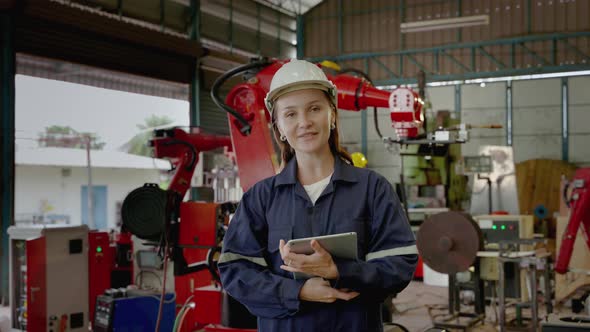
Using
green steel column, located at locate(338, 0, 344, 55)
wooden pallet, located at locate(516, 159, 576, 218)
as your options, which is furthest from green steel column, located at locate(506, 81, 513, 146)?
green steel column, located at locate(338, 0, 344, 55)

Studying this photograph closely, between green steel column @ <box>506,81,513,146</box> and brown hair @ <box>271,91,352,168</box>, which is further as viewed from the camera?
green steel column @ <box>506,81,513,146</box>

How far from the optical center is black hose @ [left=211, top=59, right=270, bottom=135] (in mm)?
3898

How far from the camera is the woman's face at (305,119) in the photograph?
1.91m

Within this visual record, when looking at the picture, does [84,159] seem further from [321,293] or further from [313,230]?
[321,293]

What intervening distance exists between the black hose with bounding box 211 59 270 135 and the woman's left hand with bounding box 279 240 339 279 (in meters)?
2.30

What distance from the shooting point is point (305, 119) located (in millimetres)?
1908

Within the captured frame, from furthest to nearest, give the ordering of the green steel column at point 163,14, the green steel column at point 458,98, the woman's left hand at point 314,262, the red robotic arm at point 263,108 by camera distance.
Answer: the green steel column at point 458,98
the green steel column at point 163,14
the red robotic arm at point 263,108
the woman's left hand at point 314,262

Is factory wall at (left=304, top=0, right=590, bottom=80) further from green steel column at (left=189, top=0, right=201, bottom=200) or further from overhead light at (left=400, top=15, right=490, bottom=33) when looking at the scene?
green steel column at (left=189, top=0, right=201, bottom=200)

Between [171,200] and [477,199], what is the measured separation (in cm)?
614

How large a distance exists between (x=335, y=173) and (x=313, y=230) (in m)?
0.19

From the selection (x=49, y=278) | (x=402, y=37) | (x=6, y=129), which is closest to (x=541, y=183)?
(x=402, y=37)

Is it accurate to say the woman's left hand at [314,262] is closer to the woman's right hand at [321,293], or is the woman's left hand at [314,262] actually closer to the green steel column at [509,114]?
the woman's right hand at [321,293]

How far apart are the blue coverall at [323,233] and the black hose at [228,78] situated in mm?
2012

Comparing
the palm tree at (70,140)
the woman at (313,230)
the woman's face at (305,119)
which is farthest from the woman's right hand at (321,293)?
the palm tree at (70,140)
